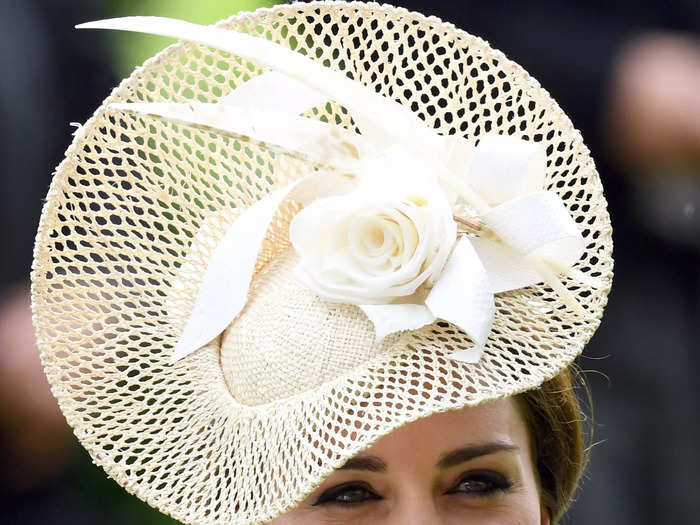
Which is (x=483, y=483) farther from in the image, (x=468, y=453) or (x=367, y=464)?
(x=367, y=464)

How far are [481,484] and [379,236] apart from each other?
0.42m

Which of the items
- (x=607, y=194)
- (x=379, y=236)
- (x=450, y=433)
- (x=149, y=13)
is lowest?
(x=450, y=433)

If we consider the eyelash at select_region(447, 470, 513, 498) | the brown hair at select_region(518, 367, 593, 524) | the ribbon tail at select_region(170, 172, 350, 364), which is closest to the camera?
the ribbon tail at select_region(170, 172, 350, 364)

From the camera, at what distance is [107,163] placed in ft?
5.00

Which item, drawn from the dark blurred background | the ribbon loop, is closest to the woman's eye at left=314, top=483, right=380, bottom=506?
the ribbon loop

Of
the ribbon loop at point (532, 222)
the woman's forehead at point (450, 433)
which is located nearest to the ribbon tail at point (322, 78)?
the ribbon loop at point (532, 222)

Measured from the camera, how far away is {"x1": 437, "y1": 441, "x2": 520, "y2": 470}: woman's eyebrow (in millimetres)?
1444

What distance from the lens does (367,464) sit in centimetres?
142

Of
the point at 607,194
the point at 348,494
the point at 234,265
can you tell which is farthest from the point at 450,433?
the point at 607,194

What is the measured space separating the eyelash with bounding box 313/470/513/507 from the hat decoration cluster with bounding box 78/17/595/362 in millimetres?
266

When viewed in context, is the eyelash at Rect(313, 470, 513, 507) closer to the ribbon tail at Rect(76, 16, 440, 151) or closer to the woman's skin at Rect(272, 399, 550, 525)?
the woman's skin at Rect(272, 399, 550, 525)

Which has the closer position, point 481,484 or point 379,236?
point 379,236

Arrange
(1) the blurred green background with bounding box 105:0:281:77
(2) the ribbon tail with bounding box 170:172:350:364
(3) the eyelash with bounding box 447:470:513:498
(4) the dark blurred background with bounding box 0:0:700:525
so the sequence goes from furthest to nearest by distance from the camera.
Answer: (1) the blurred green background with bounding box 105:0:281:77, (4) the dark blurred background with bounding box 0:0:700:525, (3) the eyelash with bounding box 447:470:513:498, (2) the ribbon tail with bounding box 170:172:350:364

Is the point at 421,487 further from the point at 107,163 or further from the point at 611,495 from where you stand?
the point at 611,495
